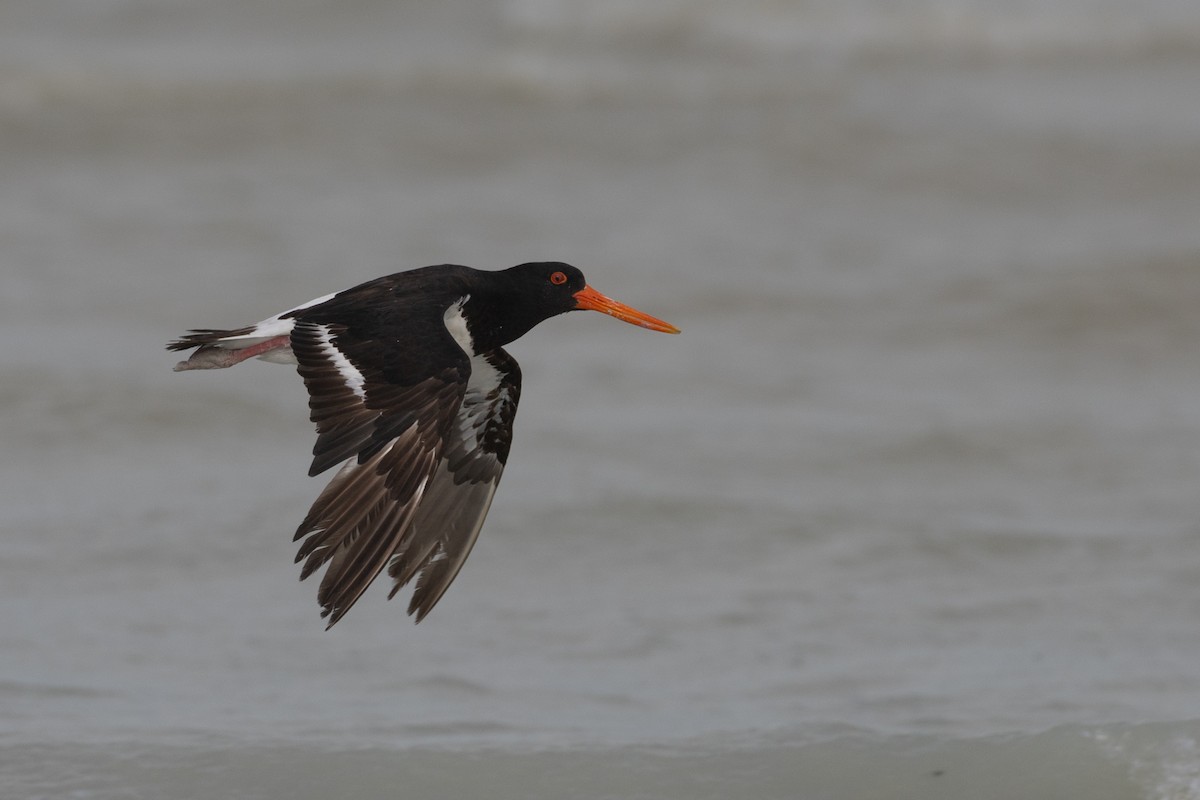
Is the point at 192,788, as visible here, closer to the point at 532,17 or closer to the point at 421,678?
the point at 421,678

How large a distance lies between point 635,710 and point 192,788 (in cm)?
165

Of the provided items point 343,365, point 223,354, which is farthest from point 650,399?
point 343,365

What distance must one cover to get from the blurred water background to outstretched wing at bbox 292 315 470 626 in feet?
4.37

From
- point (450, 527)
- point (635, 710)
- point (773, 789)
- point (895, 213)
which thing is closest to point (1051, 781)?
point (773, 789)

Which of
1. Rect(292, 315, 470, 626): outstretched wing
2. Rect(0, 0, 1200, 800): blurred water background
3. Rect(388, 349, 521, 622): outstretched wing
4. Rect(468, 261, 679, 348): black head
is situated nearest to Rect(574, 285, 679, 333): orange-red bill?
Rect(468, 261, 679, 348): black head

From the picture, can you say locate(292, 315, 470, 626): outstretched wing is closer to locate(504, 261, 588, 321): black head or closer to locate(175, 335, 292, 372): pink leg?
locate(175, 335, 292, 372): pink leg

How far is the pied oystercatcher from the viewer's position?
4.86 meters

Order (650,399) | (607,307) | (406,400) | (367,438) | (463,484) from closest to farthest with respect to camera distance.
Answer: (367,438), (406,400), (463,484), (607,307), (650,399)

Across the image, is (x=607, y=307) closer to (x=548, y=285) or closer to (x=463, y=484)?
(x=548, y=285)

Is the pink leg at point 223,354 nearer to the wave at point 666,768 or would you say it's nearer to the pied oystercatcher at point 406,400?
the pied oystercatcher at point 406,400

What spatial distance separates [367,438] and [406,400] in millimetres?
175

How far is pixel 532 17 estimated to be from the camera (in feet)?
56.2

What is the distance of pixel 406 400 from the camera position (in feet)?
16.7

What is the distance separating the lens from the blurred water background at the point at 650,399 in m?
6.39
